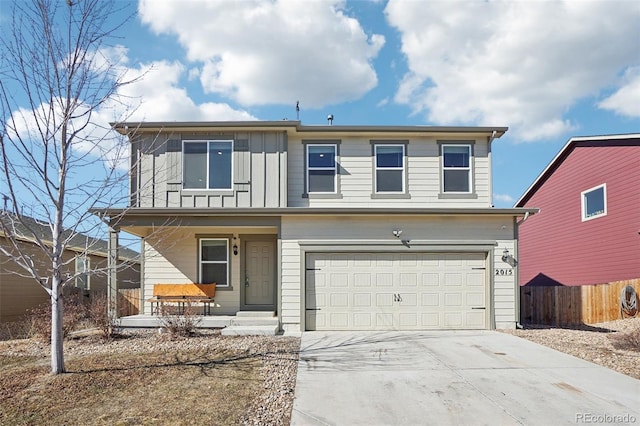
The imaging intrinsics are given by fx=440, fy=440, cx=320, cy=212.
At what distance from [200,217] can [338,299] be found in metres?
4.14

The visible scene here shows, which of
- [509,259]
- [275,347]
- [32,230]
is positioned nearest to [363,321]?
[275,347]

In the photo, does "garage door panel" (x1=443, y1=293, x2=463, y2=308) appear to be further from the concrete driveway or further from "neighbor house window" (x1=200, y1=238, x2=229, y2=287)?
"neighbor house window" (x1=200, y1=238, x2=229, y2=287)

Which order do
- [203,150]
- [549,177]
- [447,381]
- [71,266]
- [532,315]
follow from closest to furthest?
1. [447,381]
2. [203,150]
3. [532,315]
4. [71,266]
5. [549,177]

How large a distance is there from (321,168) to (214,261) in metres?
4.14

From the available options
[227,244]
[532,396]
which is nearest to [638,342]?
[532,396]

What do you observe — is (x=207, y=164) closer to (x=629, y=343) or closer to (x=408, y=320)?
(x=408, y=320)

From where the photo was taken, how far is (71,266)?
18.0 meters

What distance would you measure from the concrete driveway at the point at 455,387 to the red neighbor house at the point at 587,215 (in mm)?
8687

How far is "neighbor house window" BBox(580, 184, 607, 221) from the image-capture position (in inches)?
638

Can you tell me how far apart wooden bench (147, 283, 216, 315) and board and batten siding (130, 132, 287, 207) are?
230cm

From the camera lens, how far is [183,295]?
12211mm

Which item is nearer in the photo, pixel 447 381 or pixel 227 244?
pixel 447 381

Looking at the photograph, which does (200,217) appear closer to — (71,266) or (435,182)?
(435,182)

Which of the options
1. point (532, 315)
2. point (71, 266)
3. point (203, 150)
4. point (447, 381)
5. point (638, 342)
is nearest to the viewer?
point (447, 381)
